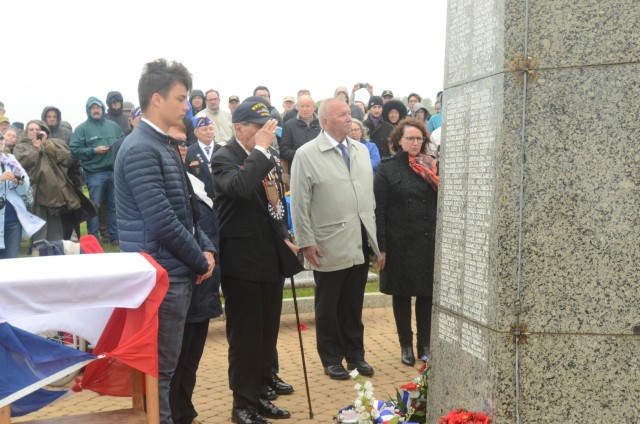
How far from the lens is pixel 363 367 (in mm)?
7672

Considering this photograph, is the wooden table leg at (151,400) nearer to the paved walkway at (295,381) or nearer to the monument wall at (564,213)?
the monument wall at (564,213)

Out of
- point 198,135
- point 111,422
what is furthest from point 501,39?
point 198,135

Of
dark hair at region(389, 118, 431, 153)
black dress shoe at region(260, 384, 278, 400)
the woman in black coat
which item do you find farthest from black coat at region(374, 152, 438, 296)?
black dress shoe at region(260, 384, 278, 400)

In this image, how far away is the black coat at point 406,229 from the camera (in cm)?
798

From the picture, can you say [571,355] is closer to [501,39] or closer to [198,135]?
[501,39]

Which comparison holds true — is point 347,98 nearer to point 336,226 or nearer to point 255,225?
point 336,226

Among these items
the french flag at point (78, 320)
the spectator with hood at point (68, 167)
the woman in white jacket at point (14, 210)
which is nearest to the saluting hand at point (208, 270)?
the french flag at point (78, 320)

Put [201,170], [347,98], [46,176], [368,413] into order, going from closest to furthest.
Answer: [368,413], [201,170], [46,176], [347,98]

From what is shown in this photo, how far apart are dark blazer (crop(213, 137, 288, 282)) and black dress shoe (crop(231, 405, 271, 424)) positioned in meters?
0.89

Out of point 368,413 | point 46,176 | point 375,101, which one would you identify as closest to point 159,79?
point 368,413

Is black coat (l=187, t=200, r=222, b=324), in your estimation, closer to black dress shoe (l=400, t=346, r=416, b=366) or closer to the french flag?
the french flag

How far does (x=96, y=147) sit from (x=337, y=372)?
278 inches

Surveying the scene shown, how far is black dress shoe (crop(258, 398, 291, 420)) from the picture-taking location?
21.0 feet

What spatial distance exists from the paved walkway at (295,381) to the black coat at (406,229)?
0.74m
